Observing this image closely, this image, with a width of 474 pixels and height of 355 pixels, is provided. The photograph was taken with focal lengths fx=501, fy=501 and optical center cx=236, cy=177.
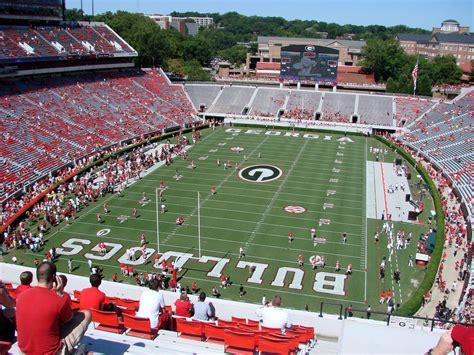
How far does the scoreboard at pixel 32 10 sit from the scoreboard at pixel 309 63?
25668 millimetres

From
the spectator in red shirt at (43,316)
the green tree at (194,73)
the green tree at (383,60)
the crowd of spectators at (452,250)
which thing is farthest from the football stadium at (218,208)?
the green tree at (383,60)

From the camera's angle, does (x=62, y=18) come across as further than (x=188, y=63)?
No

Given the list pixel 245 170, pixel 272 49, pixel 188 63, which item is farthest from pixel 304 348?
pixel 272 49

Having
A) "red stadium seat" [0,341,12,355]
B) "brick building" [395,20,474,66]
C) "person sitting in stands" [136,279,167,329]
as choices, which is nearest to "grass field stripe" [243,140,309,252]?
"person sitting in stands" [136,279,167,329]

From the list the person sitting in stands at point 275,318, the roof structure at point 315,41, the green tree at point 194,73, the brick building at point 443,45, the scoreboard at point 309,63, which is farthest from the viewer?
the brick building at point 443,45

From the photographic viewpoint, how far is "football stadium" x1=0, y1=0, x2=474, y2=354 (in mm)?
8148

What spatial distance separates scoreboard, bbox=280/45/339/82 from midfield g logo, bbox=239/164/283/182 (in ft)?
84.7

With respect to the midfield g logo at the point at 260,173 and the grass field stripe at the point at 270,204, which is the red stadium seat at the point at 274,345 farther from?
the midfield g logo at the point at 260,173

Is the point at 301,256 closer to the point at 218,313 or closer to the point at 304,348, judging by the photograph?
the point at 218,313

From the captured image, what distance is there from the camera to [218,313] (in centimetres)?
1150

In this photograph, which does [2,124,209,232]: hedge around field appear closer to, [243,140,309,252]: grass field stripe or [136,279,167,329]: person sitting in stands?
[243,140,309,252]: grass field stripe

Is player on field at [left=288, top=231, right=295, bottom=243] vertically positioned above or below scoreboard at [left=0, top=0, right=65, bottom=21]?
below

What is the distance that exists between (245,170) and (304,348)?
28.9 metres

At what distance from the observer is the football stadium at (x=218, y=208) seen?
8148mm
